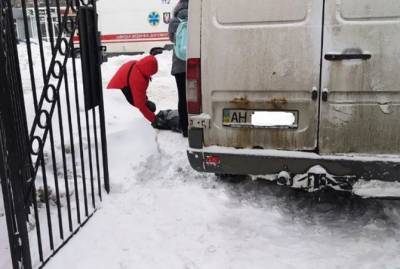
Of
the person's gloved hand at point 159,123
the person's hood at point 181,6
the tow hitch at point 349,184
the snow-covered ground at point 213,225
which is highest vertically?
the person's hood at point 181,6

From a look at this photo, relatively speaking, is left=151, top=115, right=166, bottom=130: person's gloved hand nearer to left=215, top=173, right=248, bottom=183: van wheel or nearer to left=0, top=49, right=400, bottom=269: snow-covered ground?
left=0, top=49, right=400, bottom=269: snow-covered ground

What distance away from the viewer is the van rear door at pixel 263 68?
136 inches

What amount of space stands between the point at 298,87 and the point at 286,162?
1.93 ft

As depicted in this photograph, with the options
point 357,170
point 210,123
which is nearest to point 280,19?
point 210,123

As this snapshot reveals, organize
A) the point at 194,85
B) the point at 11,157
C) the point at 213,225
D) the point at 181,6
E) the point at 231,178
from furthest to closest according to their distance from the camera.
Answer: the point at 181,6, the point at 231,178, the point at 213,225, the point at 194,85, the point at 11,157

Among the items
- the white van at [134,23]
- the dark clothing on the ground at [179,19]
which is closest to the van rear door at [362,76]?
the dark clothing on the ground at [179,19]

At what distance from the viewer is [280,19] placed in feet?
11.4

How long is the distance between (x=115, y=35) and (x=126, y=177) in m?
14.4

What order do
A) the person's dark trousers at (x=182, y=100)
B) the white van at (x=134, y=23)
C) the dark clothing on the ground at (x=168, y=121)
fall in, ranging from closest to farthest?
1. the person's dark trousers at (x=182, y=100)
2. the dark clothing on the ground at (x=168, y=121)
3. the white van at (x=134, y=23)

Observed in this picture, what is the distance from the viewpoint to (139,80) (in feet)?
20.0

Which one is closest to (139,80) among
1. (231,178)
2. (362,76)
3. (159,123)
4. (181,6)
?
(159,123)

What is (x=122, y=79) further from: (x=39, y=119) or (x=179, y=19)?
(x=39, y=119)

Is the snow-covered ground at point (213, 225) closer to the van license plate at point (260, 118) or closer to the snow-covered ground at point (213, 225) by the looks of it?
the snow-covered ground at point (213, 225)

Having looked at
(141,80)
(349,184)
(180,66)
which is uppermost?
(180,66)
